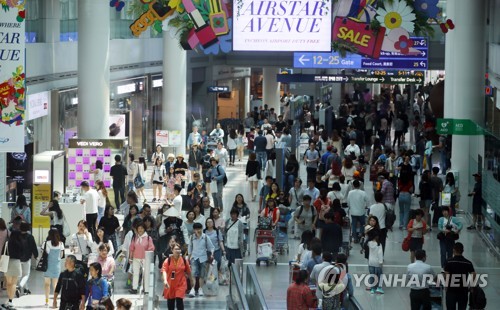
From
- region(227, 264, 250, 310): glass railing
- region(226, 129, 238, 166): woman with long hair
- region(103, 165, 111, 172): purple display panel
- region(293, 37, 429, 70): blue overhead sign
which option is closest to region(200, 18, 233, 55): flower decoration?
region(103, 165, 111, 172): purple display panel

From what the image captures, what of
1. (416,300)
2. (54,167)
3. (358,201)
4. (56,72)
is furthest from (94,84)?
(416,300)

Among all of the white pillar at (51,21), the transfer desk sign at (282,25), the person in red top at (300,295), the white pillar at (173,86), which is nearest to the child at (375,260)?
the person in red top at (300,295)

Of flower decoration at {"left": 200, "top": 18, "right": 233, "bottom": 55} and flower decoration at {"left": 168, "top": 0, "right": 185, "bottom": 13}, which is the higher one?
flower decoration at {"left": 168, "top": 0, "right": 185, "bottom": 13}

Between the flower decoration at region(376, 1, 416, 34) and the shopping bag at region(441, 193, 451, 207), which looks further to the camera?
the shopping bag at region(441, 193, 451, 207)

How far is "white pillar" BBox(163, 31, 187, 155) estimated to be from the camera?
39562mm

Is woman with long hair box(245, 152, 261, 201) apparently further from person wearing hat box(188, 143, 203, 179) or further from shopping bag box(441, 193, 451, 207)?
shopping bag box(441, 193, 451, 207)

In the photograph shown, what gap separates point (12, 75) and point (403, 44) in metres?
7.69

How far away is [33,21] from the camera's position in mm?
29328

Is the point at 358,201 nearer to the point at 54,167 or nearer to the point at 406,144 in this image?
the point at 54,167

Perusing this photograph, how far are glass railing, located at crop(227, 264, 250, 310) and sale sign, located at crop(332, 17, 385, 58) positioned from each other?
7.29 metres

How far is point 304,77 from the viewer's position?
46562 mm

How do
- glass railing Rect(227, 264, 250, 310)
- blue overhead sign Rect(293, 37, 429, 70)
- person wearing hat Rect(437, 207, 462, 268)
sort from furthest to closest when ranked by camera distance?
blue overhead sign Rect(293, 37, 429, 70) → person wearing hat Rect(437, 207, 462, 268) → glass railing Rect(227, 264, 250, 310)

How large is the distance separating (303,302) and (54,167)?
11.3 meters

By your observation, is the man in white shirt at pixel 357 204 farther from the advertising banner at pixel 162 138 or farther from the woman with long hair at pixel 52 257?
the advertising banner at pixel 162 138
